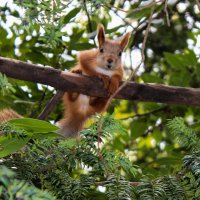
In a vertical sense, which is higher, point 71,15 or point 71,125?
point 71,15

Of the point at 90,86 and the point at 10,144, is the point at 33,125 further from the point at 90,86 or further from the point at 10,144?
the point at 90,86

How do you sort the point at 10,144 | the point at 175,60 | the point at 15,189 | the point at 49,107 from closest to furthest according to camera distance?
the point at 15,189, the point at 10,144, the point at 49,107, the point at 175,60

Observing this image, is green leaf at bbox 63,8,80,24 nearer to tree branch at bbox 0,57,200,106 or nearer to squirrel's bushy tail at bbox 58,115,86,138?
tree branch at bbox 0,57,200,106

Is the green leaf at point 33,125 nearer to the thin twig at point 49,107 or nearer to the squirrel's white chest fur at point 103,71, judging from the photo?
the thin twig at point 49,107

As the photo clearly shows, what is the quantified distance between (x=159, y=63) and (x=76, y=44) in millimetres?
1211

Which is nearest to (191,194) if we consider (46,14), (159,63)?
(46,14)

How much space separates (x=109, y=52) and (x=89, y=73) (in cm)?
28

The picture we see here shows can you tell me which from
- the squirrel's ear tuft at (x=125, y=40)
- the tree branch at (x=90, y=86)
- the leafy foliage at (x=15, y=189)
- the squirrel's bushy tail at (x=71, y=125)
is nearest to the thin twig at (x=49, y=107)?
the tree branch at (x=90, y=86)

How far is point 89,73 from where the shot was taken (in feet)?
8.78

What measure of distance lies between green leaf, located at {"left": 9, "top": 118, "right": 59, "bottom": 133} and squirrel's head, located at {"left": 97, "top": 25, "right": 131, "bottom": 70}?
1.75 metres

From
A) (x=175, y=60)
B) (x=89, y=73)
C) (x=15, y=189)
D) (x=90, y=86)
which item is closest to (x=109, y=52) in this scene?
(x=89, y=73)

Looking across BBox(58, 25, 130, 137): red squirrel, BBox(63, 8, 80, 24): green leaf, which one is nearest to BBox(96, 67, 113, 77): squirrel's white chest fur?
BBox(58, 25, 130, 137): red squirrel

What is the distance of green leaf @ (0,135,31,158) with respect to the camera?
953mm

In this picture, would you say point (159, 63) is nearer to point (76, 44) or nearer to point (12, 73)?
point (76, 44)
